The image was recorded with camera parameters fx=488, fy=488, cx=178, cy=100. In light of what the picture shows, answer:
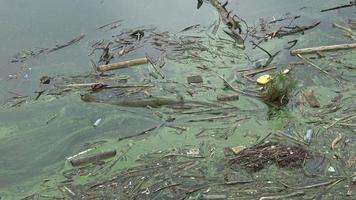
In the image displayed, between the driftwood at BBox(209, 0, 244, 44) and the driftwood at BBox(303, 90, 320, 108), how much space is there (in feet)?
4.19

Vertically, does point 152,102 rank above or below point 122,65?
below

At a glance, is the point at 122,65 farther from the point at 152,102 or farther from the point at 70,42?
the point at 70,42

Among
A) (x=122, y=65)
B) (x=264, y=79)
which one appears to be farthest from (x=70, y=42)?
(x=264, y=79)

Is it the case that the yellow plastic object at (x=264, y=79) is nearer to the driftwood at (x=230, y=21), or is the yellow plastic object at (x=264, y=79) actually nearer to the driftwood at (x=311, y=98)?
the driftwood at (x=311, y=98)

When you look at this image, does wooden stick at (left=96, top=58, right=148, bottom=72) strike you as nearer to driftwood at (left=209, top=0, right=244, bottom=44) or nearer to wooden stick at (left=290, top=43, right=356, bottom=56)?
driftwood at (left=209, top=0, right=244, bottom=44)

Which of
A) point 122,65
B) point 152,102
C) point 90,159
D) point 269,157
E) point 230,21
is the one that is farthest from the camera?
point 230,21

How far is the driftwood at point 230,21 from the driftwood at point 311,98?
1.28 metres

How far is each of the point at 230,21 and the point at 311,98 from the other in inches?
72.6

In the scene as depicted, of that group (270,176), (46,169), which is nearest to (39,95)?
(46,169)

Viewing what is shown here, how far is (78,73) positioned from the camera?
5.51 m

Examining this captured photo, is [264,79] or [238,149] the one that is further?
[264,79]

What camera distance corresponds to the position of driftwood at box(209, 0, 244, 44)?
5990mm

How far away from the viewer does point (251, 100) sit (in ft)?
16.1

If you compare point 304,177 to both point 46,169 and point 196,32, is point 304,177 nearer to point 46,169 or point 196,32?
point 46,169
